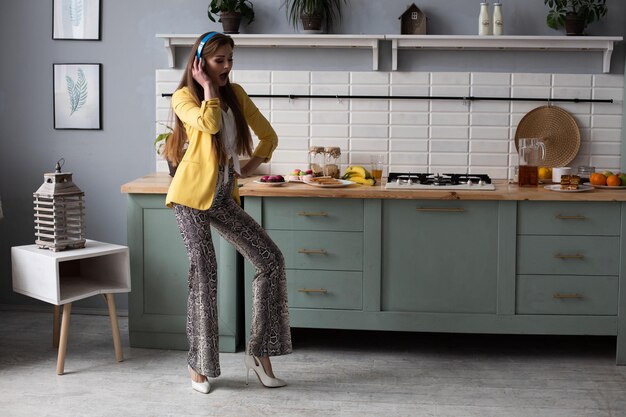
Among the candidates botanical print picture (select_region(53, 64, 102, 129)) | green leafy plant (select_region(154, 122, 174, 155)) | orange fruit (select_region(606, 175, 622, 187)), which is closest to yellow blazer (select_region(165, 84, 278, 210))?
green leafy plant (select_region(154, 122, 174, 155))

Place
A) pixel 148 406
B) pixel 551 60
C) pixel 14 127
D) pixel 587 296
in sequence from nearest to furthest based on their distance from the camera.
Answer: pixel 148 406 < pixel 587 296 < pixel 551 60 < pixel 14 127

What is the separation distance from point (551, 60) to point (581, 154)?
1.81ft

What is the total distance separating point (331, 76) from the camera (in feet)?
16.1

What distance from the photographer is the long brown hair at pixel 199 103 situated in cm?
360

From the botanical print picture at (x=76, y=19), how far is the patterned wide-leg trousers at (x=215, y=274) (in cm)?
179

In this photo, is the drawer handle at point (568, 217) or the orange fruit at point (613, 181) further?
the orange fruit at point (613, 181)

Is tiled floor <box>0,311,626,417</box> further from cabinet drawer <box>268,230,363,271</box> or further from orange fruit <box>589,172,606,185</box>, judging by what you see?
orange fruit <box>589,172,606,185</box>

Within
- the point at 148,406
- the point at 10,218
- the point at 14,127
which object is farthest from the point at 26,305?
the point at 148,406

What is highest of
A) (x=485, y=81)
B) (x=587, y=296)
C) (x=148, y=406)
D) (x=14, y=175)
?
(x=485, y=81)

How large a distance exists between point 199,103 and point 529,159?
6.20ft

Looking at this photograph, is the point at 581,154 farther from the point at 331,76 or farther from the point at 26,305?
the point at 26,305

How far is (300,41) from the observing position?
15.6 feet

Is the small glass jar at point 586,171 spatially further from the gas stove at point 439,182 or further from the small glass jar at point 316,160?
the small glass jar at point 316,160

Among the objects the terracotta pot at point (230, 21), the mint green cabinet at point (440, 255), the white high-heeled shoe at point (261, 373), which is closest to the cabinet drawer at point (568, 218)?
the mint green cabinet at point (440, 255)
